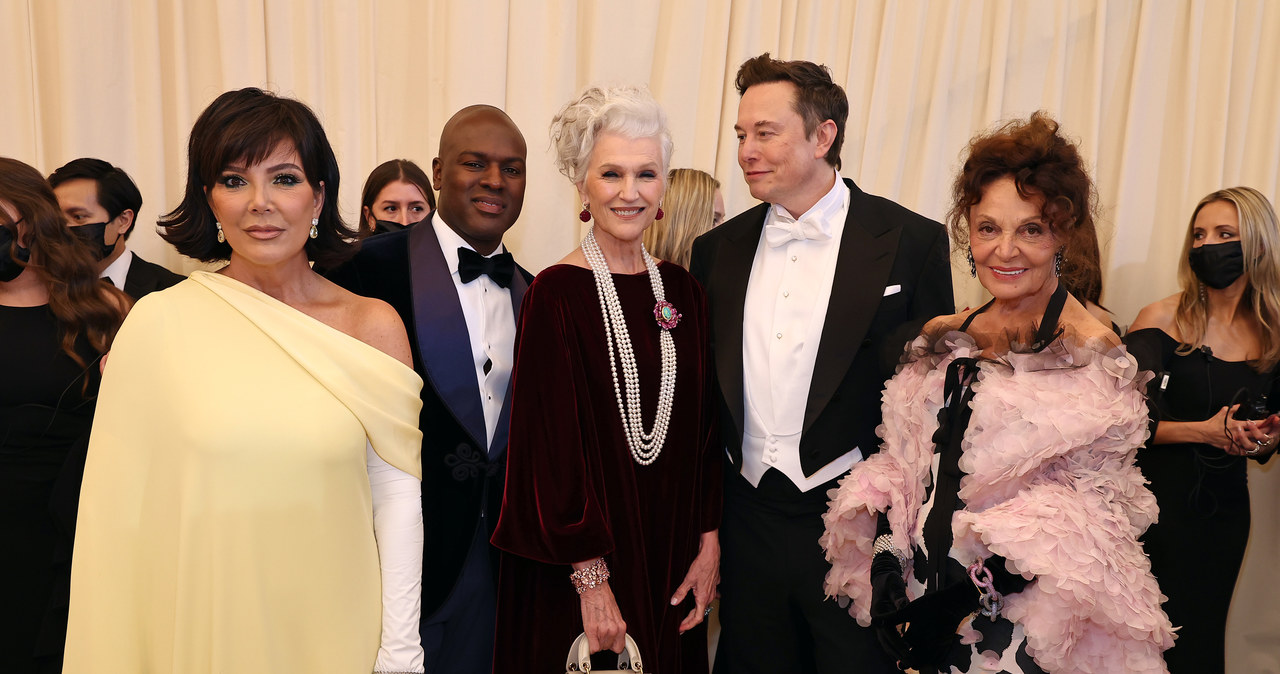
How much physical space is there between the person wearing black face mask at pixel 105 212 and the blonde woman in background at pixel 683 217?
73.1 inches

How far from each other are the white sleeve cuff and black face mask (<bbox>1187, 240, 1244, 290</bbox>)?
317 centimetres

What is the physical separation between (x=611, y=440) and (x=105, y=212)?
8.03 feet

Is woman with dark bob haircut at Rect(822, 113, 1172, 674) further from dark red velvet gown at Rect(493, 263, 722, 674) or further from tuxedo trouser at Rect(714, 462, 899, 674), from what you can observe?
dark red velvet gown at Rect(493, 263, 722, 674)

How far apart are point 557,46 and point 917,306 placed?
2334 mm

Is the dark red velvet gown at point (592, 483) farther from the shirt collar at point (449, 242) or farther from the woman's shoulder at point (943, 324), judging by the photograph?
the woman's shoulder at point (943, 324)

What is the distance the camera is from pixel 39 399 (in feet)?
7.87

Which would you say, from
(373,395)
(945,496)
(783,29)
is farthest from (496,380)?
(783,29)

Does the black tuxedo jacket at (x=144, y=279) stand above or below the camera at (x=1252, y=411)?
above

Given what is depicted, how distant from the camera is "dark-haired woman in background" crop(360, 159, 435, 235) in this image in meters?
3.55

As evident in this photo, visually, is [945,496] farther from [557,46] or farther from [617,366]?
[557,46]

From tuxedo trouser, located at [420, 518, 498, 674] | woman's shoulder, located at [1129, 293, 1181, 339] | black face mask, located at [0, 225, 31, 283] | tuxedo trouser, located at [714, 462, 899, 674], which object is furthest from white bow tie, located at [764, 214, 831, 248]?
black face mask, located at [0, 225, 31, 283]

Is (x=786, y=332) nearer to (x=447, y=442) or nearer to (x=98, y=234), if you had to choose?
(x=447, y=442)

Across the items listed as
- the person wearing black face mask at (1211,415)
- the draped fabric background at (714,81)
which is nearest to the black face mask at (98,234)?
the draped fabric background at (714,81)

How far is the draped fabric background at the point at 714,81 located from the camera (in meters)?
3.87
